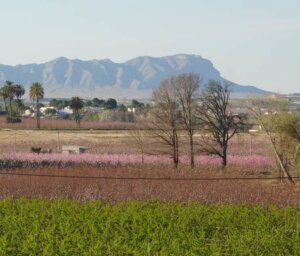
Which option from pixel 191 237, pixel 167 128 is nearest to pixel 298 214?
pixel 191 237

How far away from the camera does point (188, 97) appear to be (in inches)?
2047

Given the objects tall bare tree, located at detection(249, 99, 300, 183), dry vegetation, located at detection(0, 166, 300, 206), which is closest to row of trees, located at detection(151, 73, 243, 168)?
dry vegetation, located at detection(0, 166, 300, 206)

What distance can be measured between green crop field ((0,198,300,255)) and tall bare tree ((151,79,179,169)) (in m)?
21.7

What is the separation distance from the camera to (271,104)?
46.1m

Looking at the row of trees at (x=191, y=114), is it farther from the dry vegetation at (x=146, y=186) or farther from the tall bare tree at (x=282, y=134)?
the tall bare tree at (x=282, y=134)

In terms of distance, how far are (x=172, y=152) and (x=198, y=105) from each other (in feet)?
13.5

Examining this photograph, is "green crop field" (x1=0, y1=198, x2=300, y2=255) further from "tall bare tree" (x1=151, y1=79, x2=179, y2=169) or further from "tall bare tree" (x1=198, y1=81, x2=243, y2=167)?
"tall bare tree" (x1=151, y1=79, x2=179, y2=169)

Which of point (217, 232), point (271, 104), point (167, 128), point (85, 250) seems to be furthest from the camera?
point (167, 128)

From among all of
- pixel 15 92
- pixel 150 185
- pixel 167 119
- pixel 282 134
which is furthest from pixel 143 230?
pixel 15 92

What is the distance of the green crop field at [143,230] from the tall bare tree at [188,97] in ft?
76.5

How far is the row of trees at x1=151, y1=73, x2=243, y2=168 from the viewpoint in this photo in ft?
161

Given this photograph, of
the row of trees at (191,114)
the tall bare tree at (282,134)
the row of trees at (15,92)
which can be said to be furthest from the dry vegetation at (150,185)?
the row of trees at (15,92)

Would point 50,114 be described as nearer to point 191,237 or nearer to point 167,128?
point 167,128

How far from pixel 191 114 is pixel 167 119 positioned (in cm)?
220
